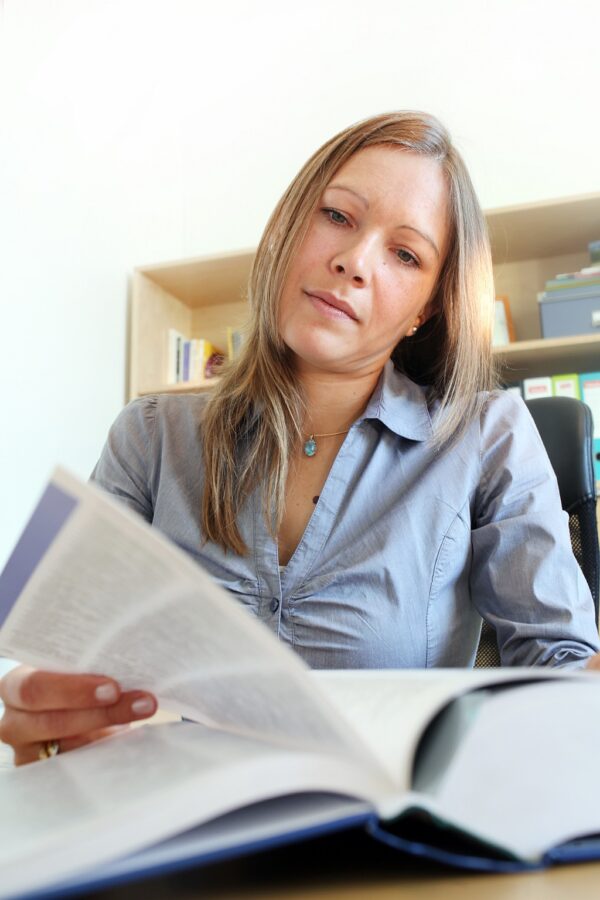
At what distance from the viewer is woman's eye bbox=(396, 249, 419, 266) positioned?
1121mm

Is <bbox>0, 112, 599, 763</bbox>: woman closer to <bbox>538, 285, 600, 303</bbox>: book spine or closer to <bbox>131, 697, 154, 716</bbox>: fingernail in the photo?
<bbox>131, 697, 154, 716</bbox>: fingernail

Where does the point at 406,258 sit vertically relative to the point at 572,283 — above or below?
below

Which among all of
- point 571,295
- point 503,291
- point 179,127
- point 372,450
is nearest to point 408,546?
point 372,450

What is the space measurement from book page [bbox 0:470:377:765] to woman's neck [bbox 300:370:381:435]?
0.68 meters

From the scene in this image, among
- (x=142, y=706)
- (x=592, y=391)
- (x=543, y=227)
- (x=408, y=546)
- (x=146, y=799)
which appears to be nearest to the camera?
(x=146, y=799)

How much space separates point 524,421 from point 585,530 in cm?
20

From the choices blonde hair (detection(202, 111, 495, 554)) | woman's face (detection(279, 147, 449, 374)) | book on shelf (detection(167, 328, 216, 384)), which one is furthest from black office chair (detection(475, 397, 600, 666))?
book on shelf (detection(167, 328, 216, 384))

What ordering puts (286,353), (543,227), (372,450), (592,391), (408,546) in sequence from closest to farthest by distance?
1. (408,546)
2. (372,450)
3. (286,353)
4. (592,391)
5. (543,227)

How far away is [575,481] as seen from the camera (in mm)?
1206

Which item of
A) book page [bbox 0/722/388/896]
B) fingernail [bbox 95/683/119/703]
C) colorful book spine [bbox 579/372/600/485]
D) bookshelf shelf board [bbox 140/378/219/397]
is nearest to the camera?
book page [bbox 0/722/388/896]

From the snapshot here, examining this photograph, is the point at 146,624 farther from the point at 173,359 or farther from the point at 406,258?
the point at 173,359

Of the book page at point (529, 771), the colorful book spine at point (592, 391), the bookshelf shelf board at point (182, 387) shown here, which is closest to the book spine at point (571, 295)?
the colorful book spine at point (592, 391)

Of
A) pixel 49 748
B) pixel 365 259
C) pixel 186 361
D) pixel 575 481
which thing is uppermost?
pixel 186 361

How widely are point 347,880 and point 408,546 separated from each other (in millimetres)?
673
